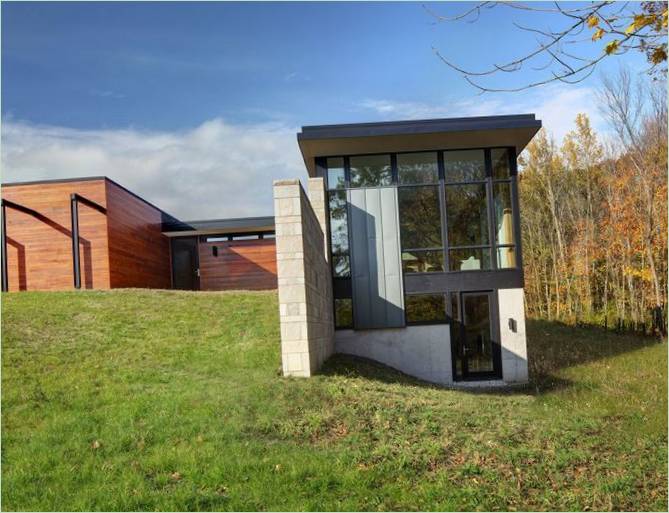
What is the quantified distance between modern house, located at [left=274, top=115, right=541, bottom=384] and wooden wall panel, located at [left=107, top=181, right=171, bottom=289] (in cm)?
783

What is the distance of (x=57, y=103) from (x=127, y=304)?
5.39m

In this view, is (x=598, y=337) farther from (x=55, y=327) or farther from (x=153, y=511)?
(x=153, y=511)

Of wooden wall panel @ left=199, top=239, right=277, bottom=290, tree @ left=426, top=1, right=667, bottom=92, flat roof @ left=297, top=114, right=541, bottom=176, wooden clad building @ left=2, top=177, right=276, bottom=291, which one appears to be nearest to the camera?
tree @ left=426, top=1, right=667, bottom=92

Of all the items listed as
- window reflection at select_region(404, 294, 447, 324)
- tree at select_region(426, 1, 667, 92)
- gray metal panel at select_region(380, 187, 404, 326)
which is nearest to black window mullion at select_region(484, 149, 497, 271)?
window reflection at select_region(404, 294, 447, 324)

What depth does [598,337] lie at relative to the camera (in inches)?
821

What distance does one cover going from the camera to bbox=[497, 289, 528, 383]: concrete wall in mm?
13445

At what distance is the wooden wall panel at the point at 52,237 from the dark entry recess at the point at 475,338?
10.2m

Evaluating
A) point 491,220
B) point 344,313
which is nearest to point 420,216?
point 491,220

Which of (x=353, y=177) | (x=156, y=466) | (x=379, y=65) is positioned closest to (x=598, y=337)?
(x=353, y=177)

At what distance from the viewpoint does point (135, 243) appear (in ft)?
65.9

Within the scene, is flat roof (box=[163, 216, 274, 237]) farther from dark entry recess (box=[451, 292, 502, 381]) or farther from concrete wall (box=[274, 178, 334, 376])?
concrete wall (box=[274, 178, 334, 376])

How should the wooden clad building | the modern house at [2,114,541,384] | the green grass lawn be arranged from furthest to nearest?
1. the wooden clad building
2. the modern house at [2,114,541,384]
3. the green grass lawn

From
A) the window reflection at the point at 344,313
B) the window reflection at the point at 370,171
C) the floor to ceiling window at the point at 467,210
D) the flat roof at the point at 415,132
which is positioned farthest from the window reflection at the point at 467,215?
the window reflection at the point at 344,313

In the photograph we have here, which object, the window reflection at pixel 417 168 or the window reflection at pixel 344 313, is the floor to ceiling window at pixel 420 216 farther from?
the window reflection at pixel 344 313
